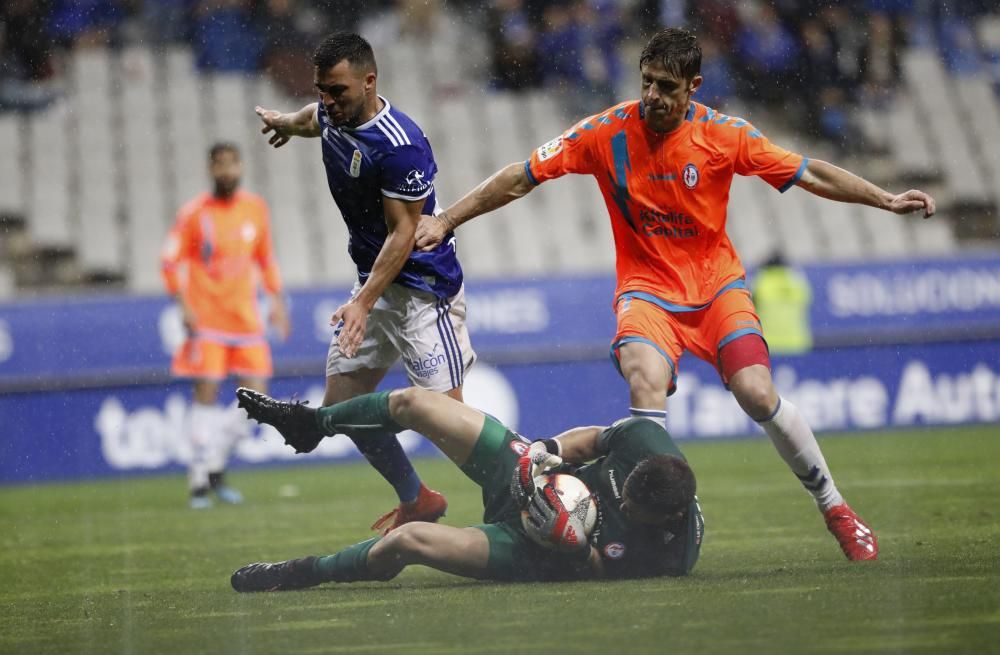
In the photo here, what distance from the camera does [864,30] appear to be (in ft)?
56.3

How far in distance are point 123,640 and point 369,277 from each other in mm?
1889

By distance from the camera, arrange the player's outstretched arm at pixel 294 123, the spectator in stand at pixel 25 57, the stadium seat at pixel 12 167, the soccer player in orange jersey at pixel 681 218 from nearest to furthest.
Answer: the soccer player in orange jersey at pixel 681 218 < the player's outstretched arm at pixel 294 123 < the stadium seat at pixel 12 167 < the spectator in stand at pixel 25 57

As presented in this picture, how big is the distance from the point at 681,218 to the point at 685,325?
0.44 m

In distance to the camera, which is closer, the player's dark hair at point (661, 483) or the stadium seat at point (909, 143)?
the player's dark hair at point (661, 483)

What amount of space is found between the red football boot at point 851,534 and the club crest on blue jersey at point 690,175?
144 cm

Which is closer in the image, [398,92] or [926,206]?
[926,206]

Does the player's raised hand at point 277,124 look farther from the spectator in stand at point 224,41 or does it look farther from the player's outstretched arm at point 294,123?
the spectator in stand at point 224,41

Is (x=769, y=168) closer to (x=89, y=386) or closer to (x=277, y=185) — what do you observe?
(x=89, y=386)

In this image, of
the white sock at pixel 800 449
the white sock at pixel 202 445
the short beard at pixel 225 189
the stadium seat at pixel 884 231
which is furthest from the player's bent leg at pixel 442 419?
the stadium seat at pixel 884 231

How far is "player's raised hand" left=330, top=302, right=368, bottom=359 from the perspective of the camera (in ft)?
20.8

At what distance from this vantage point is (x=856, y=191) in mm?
6438

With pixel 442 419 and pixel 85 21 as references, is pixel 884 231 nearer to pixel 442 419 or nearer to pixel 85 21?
pixel 85 21

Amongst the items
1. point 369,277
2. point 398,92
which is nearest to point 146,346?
point 398,92

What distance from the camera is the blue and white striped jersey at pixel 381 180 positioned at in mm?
6570
